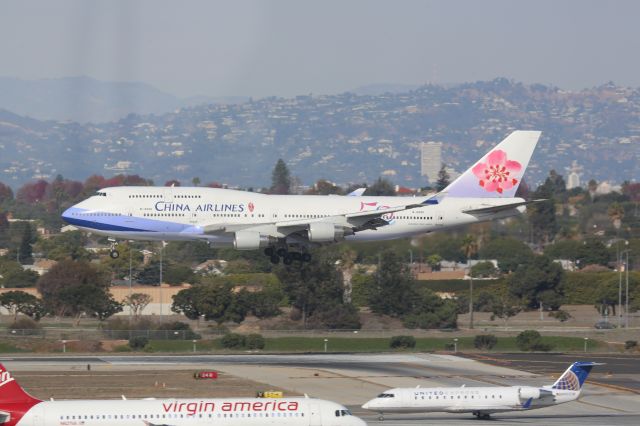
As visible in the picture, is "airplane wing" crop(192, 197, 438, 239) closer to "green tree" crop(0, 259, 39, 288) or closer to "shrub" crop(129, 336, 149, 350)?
"shrub" crop(129, 336, 149, 350)

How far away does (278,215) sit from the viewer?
84000 mm

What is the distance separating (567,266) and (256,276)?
171ft

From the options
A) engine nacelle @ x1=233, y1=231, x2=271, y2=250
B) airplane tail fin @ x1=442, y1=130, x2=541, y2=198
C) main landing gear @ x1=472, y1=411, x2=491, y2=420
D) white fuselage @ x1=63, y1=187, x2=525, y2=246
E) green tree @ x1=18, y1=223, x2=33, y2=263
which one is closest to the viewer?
main landing gear @ x1=472, y1=411, x2=491, y2=420

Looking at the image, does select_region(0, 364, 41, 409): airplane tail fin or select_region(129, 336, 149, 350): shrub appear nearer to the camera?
select_region(0, 364, 41, 409): airplane tail fin

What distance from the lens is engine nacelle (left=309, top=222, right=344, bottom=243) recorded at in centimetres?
8262

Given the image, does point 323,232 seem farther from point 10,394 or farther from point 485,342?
point 10,394

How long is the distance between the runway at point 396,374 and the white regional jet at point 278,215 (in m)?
8.08

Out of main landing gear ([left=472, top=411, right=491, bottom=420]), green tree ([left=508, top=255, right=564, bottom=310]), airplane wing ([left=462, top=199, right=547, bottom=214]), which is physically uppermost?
airplane wing ([left=462, top=199, right=547, bottom=214])

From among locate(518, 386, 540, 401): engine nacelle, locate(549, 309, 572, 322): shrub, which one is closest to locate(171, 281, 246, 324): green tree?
locate(549, 309, 572, 322): shrub

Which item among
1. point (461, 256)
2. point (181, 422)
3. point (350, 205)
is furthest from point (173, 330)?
point (461, 256)

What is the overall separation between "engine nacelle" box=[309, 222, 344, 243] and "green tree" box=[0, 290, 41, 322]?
48.1 m

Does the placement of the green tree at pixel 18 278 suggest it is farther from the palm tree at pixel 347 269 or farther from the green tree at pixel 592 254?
the green tree at pixel 592 254

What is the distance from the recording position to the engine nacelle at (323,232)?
8262 cm

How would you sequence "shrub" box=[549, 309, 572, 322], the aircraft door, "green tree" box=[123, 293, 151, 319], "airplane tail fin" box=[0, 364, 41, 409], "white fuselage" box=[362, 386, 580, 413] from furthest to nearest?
"shrub" box=[549, 309, 572, 322], "green tree" box=[123, 293, 151, 319], "white fuselage" box=[362, 386, 580, 413], "airplane tail fin" box=[0, 364, 41, 409], the aircraft door
